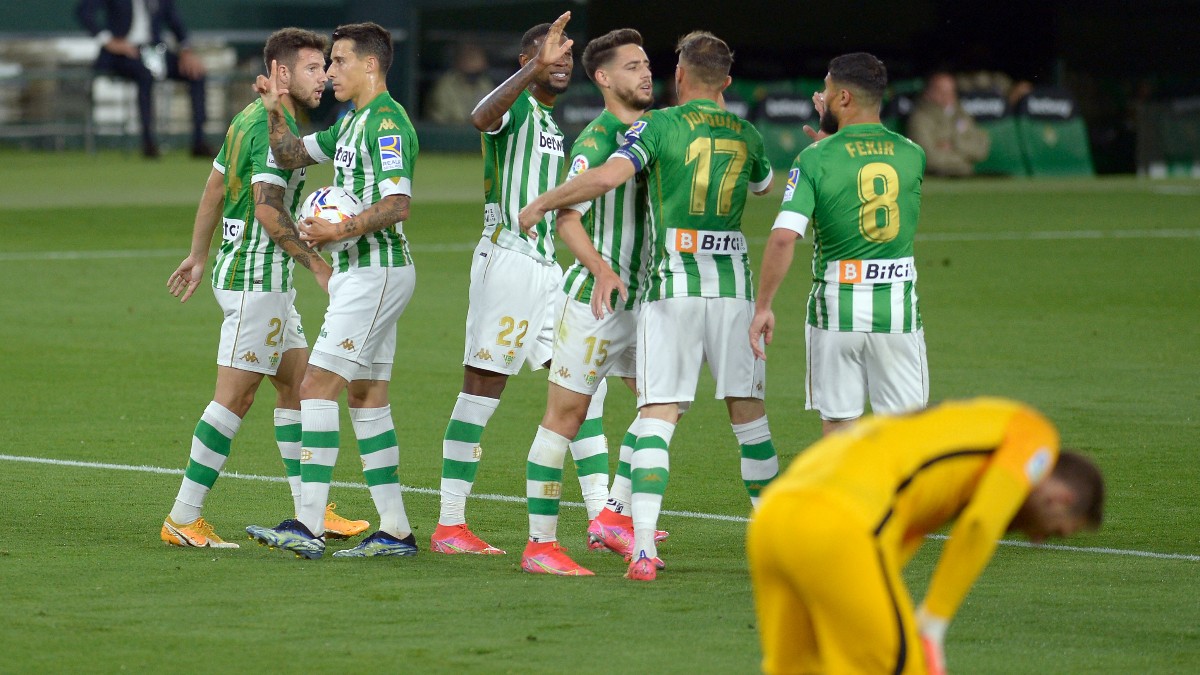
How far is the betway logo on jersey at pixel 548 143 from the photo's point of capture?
780cm

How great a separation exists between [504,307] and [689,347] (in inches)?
37.4

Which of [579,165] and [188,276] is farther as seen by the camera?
[188,276]

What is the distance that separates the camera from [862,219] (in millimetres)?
7020

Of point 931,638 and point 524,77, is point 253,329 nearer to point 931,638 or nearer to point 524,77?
point 524,77

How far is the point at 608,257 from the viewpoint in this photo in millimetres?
7281

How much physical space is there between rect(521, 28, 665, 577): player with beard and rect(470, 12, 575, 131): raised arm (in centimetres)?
13

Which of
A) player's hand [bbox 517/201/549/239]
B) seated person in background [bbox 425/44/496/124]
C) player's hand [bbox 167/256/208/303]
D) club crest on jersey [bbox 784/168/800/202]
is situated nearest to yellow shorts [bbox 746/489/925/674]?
player's hand [bbox 517/201/549/239]

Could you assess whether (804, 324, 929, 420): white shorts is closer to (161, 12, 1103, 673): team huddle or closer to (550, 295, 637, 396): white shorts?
(161, 12, 1103, 673): team huddle

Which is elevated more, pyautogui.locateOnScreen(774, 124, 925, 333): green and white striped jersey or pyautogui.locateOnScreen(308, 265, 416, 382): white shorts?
pyautogui.locateOnScreen(774, 124, 925, 333): green and white striped jersey

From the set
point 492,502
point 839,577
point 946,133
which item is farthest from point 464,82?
point 839,577

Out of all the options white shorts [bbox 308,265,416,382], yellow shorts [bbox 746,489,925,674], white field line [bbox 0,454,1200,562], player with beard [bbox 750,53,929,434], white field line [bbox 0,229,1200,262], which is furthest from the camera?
white field line [bbox 0,229,1200,262]

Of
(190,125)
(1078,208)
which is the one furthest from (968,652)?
(190,125)

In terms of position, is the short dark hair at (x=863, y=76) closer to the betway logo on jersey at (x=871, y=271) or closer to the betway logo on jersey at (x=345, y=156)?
Result: the betway logo on jersey at (x=871, y=271)

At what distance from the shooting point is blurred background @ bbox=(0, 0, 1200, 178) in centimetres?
3183
